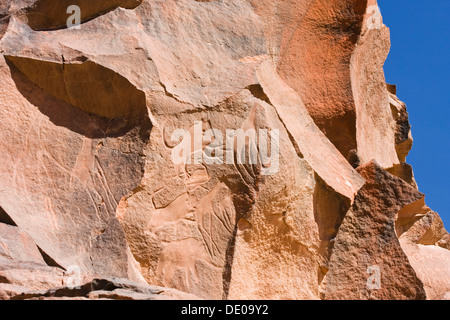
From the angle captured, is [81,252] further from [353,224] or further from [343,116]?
[343,116]

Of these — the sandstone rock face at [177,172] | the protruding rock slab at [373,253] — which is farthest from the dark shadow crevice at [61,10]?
the protruding rock slab at [373,253]

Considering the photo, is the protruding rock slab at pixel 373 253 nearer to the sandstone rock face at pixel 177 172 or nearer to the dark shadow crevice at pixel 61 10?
the sandstone rock face at pixel 177 172

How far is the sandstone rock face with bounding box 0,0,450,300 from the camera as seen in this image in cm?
582

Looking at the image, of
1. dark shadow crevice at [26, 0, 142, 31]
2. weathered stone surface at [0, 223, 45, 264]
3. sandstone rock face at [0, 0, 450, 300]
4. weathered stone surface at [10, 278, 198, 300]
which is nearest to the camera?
weathered stone surface at [10, 278, 198, 300]

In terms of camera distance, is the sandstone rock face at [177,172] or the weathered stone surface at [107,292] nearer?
the weathered stone surface at [107,292]

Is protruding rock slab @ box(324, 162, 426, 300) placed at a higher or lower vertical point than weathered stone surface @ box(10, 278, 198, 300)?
higher

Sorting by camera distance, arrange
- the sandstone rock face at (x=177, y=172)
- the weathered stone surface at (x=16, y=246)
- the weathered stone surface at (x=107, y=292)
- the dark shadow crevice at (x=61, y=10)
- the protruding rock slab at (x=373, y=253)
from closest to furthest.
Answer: the weathered stone surface at (x=107, y=292) → the weathered stone surface at (x=16, y=246) → the sandstone rock face at (x=177, y=172) → the protruding rock slab at (x=373, y=253) → the dark shadow crevice at (x=61, y=10)

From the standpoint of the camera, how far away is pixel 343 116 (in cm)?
720

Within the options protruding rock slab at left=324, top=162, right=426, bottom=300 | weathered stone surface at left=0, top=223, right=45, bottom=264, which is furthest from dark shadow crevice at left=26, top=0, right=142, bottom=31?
protruding rock slab at left=324, top=162, right=426, bottom=300

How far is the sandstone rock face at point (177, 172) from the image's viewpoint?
19.1 feet

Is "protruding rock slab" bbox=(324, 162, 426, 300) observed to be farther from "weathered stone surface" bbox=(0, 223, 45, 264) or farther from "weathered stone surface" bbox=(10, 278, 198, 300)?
"weathered stone surface" bbox=(0, 223, 45, 264)

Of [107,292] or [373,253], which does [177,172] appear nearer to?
[107,292]
